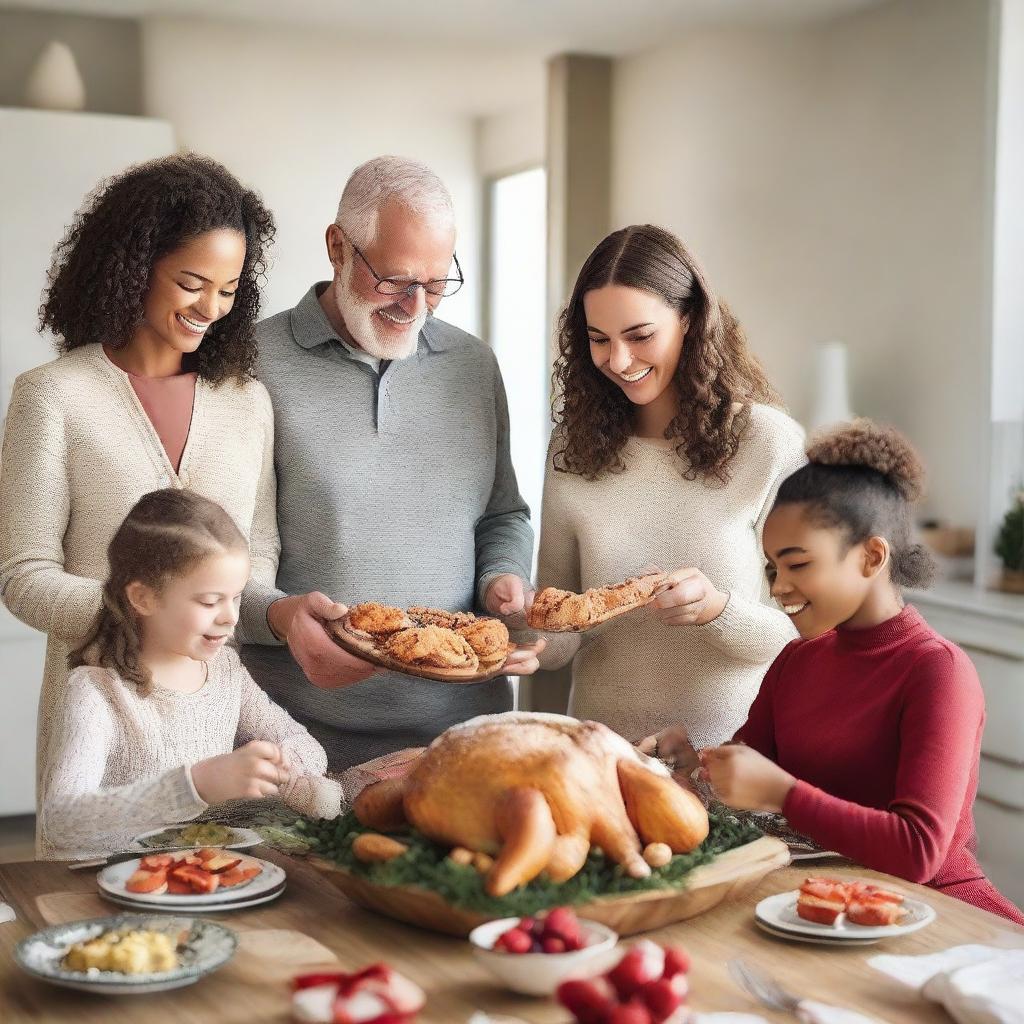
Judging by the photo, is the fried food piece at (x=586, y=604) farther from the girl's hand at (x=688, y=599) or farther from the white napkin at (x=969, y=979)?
the white napkin at (x=969, y=979)

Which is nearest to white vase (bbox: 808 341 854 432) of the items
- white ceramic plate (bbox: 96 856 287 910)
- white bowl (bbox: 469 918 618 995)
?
white ceramic plate (bbox: 96 856 287 910)

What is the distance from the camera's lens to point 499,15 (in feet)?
16.8

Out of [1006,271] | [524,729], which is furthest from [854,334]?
[524,729]

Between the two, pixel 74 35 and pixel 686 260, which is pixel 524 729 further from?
pixel 74 35

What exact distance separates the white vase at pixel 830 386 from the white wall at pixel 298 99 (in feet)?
6.82

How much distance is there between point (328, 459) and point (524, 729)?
81 centimetres

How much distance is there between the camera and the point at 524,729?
144 centimetres

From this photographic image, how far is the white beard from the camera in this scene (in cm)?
211

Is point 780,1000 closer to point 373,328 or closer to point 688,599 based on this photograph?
point 688,599

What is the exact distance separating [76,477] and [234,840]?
56cm

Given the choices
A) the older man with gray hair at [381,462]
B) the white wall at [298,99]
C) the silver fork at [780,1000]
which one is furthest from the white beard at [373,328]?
the white wall at [298,99]

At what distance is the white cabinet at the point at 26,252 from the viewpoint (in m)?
4.52

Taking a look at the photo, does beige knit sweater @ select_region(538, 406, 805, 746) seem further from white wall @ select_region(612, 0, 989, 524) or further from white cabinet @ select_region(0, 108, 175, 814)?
white cabinet @ select_region(0, 108, 175, 814)

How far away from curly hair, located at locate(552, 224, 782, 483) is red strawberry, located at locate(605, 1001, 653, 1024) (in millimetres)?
1113
